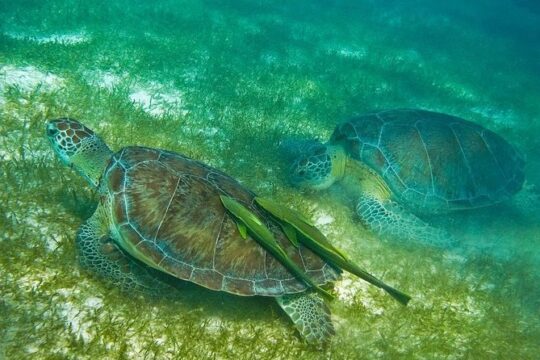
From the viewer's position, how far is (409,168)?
4.87 metres

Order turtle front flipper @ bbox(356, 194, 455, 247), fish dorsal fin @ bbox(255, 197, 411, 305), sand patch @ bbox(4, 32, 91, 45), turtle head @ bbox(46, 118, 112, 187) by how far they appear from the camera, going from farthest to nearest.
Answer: sand patch @ bbox(4, 32, 91, 45), turtle front flipper @ bbox(356, 194, 455, 247), turtle head @ bbox(46, 118, 112, 187), fish dorsal fin @ bbox(255, 197, 411, 305)

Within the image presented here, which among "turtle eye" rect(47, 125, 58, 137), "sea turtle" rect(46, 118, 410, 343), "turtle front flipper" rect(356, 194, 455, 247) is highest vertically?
"turtle eye" rect(47, 125, 58, 137)

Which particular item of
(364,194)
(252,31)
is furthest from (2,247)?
(252,31)

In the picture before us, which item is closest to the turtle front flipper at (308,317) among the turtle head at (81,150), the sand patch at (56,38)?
the turtle head at (81,150)

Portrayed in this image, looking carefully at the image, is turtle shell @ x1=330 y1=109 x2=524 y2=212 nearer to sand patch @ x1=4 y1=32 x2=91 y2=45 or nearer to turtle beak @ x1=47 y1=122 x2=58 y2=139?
turtle beak @ x1=47 y1=122 x2=58 y2=139

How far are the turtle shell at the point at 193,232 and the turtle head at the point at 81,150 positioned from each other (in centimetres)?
36

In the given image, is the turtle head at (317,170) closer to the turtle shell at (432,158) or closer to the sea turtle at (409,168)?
the sea turtle at (409,168)

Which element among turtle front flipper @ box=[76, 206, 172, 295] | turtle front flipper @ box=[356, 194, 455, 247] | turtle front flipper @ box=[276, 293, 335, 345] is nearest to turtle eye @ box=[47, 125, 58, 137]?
turtle front flipper @ box=[76, 206, 172, 295]

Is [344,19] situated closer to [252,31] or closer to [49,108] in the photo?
[252,31]

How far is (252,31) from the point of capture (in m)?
12.3

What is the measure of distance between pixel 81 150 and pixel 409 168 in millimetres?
4094

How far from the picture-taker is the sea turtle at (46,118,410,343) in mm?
2812

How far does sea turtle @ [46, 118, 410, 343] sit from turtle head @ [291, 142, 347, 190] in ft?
5.73

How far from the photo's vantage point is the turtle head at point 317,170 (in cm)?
480
